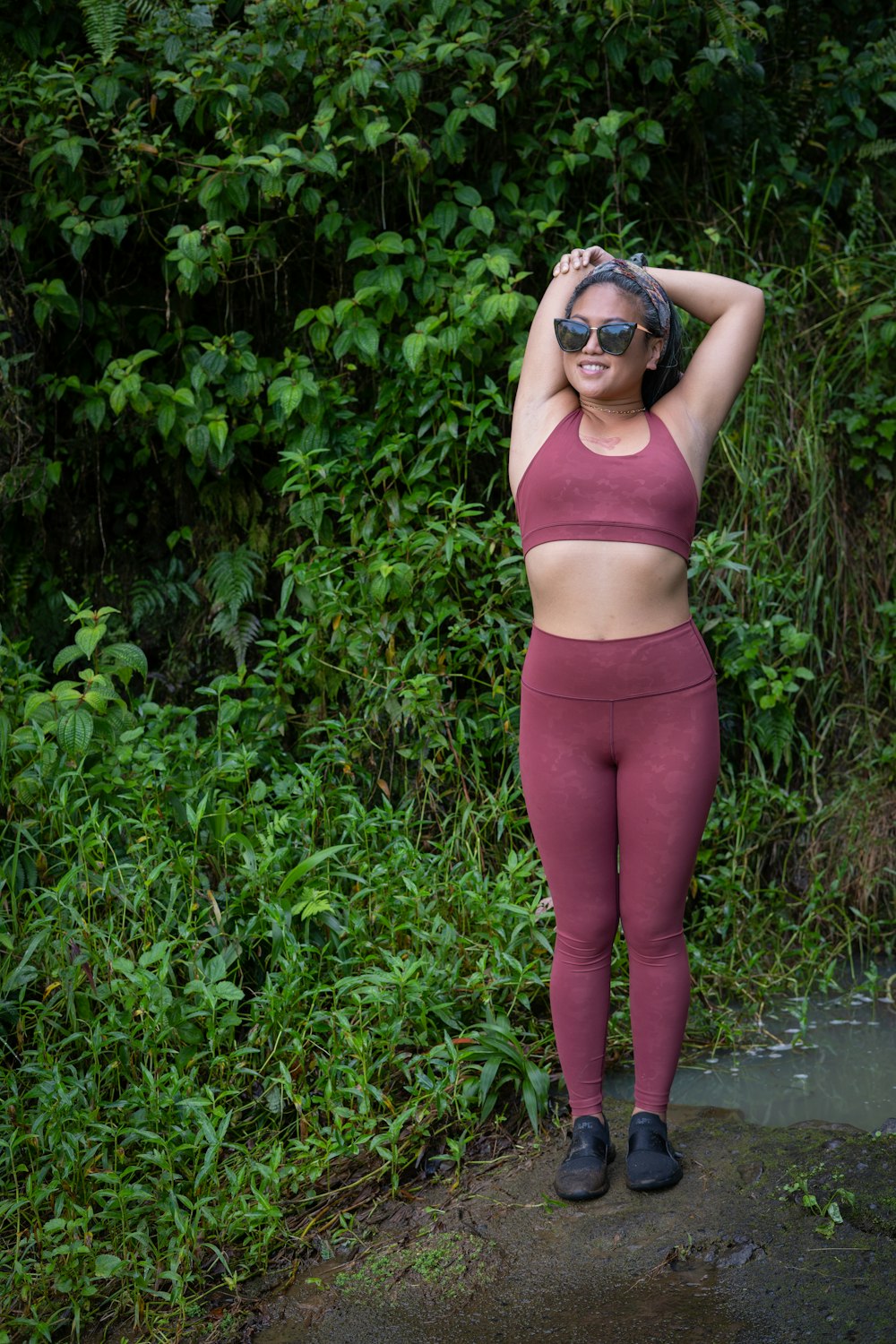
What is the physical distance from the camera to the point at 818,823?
461 cm

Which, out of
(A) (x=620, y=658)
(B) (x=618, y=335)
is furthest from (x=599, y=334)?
(A) (x=620, y=658)

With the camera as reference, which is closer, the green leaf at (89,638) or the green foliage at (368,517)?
the green foliage at (368,517)

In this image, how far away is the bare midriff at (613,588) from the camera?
277cm

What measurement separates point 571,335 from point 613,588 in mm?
580

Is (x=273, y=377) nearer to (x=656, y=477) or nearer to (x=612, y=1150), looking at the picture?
(x=656, y=477)

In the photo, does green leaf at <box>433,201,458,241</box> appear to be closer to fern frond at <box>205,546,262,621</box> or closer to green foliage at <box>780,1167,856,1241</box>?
fern frond at <box>205,546,262,621</box>

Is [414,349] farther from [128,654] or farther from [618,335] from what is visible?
[618,335]

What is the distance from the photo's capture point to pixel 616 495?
9.09ft

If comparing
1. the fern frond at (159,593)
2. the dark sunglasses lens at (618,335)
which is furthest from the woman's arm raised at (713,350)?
the fern frond at (159,593)

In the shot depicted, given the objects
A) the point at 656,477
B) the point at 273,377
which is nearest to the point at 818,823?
the point at 656,477

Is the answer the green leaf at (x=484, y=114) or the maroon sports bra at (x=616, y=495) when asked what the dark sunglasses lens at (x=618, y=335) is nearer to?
the maroon sports bra at (x=616, y=495)

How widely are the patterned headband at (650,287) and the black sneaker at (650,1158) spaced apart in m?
1.83

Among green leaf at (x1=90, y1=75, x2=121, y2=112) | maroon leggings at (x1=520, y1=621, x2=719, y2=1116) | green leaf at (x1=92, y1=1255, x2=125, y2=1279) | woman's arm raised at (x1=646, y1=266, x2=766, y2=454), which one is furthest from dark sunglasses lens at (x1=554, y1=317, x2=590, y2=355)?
green leaf at (x1=90, y1=75, x2=121, y2=112)

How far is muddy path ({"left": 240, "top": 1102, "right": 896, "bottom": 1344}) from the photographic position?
2.49 m
